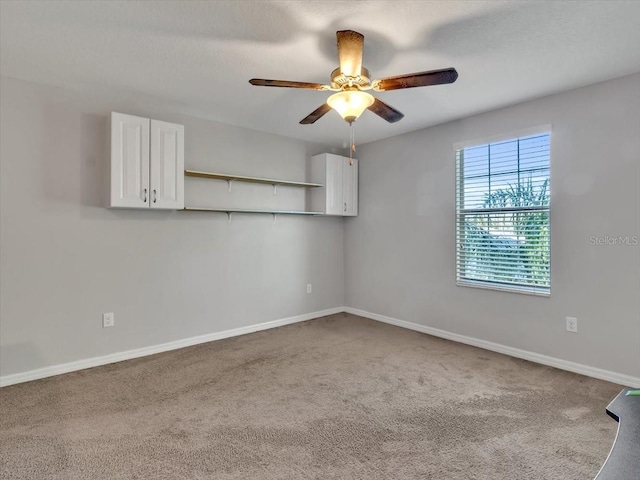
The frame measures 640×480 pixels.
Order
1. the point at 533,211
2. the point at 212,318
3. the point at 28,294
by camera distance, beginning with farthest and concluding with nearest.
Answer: the point at 212,318 < the point at 533,211 < the point at 28,294

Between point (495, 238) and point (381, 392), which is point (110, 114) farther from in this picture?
point (495, 238)

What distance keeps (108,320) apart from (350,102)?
2.93 meters

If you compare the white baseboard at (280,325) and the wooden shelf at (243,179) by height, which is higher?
the wooden shelf at (243,179)

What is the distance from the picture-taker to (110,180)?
10.2 ft

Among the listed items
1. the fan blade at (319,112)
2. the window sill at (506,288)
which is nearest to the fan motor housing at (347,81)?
the fan blade at (319,112)

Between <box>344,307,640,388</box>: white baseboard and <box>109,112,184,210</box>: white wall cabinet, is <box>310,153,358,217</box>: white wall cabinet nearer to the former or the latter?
<box>344,307,640,388</box>: white baseboard

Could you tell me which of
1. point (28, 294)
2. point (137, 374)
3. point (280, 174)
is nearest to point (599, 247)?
point (280, 174)

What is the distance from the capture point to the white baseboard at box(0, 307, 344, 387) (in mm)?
2936

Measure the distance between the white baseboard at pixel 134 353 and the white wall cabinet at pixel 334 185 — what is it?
4.96 feet

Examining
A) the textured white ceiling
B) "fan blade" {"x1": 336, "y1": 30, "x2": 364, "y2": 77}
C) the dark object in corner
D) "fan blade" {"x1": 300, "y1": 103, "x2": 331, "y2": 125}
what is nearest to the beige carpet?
the dark object in corner

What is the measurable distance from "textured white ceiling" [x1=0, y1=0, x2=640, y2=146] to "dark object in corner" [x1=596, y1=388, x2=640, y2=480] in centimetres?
202

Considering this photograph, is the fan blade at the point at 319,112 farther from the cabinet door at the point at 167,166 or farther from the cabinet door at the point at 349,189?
the cabinet door at the point at 349,189

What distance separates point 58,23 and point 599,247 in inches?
167

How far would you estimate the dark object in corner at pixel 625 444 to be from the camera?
800 millimetres
